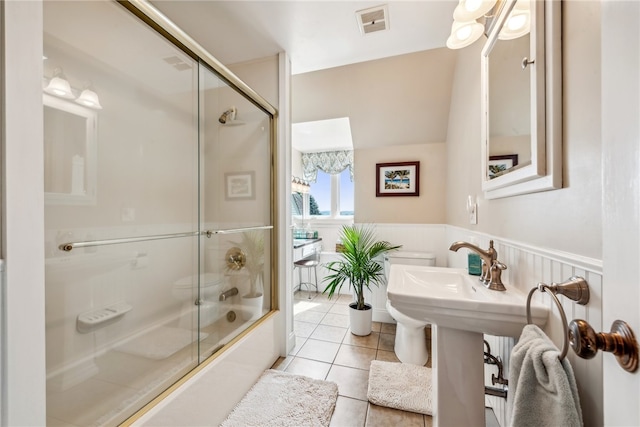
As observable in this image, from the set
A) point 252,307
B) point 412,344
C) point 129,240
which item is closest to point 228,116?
point 129,240

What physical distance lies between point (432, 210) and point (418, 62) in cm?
141

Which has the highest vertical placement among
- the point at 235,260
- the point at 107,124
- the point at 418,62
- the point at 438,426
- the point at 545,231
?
the point at 418,62

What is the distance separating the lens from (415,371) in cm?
182

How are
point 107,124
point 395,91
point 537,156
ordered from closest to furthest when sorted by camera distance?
point 537,156 < point 107,124 < point 395,91

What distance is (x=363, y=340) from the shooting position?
2307mm

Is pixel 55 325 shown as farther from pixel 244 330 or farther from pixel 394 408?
pixel 394 408

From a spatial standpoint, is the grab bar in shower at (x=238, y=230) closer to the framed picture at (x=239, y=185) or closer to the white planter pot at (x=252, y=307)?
the framed picture at (x=239, y=185)

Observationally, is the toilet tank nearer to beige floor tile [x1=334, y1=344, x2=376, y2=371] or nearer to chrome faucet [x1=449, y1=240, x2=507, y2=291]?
beige floor tile [x1=334, y1=344, x2=376, y2=371]

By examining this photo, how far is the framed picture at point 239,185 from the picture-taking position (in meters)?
2.09

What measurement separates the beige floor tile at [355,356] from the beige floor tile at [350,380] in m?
0.06

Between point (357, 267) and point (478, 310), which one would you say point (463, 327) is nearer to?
point (478, 310)

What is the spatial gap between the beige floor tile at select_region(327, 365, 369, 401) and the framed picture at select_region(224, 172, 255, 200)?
57.6 inches

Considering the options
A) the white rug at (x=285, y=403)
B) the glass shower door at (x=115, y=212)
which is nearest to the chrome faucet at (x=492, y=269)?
the white rug at (x=285, y=403)

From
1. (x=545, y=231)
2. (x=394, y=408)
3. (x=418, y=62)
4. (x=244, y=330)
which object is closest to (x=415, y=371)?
(x=394, y=408)
